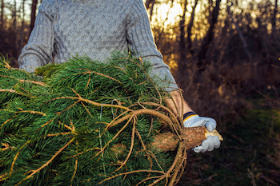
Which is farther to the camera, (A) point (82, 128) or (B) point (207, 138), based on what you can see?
(B) point (207, 138)

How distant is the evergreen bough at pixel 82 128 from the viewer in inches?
24.1

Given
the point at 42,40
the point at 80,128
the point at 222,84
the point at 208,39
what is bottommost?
the point at 222,84

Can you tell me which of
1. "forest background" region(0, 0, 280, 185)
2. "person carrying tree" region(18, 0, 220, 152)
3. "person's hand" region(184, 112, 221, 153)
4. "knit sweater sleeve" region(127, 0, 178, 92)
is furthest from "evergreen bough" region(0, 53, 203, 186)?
"forest background" region(0, 0, 280, 185)

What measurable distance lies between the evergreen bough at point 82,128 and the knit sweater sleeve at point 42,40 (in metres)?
0.61

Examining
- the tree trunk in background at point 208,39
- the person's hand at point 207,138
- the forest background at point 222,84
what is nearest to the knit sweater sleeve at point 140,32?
the person's hand at point 207,138

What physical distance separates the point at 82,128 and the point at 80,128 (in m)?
0.01

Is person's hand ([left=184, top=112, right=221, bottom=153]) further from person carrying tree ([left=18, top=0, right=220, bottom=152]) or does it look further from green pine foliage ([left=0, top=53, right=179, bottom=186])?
person carrying tree ([left=18, top=0, right=220, bottom=152])

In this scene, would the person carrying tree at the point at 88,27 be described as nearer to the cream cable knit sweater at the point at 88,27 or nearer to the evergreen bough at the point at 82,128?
the cream cable knit sweater at the point at 88,27

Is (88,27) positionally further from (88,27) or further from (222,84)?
(222,84)

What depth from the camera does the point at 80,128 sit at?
0.62 meters

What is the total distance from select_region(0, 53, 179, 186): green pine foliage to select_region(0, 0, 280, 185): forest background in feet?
8.10

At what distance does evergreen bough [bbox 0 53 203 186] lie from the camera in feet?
2.01

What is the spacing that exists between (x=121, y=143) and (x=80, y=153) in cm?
17

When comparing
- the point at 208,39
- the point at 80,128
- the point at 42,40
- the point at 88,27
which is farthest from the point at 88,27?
the point at 208,39
